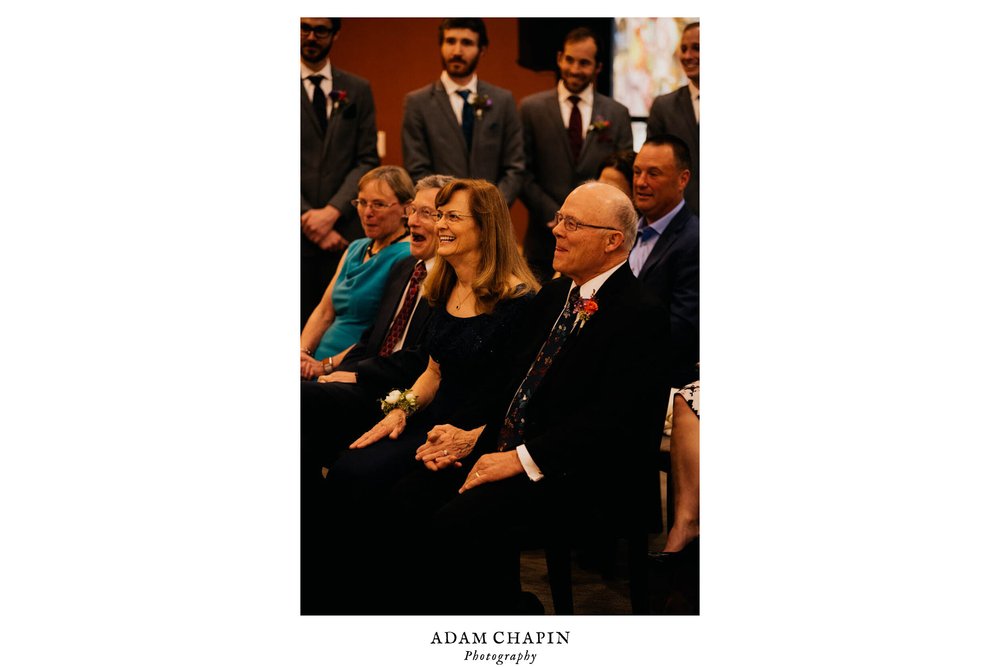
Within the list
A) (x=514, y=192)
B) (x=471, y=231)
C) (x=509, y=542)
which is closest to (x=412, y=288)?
(x=471, y=231)

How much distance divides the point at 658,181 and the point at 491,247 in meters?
0.83

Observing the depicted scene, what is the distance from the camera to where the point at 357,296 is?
14.3 feet

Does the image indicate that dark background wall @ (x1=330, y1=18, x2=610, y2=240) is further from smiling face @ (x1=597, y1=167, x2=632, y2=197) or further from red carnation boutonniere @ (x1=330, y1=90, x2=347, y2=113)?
smiling face @ (x1=597, y1=167, x2=632, y2=197)

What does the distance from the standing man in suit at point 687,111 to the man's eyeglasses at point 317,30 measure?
1.29 metres

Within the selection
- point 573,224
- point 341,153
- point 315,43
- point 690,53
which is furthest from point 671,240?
point 315,43

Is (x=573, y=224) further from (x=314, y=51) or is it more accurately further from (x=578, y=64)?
(x=578, y=64)

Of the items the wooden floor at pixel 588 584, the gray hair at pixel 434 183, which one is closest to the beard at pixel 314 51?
the gray hair at pixel 434 183

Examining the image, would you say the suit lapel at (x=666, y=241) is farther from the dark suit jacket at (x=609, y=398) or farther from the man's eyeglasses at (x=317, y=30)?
the man's eyeglasses at (x=317, y=30)

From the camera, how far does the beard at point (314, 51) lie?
3816mm

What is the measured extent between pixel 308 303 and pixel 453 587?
65.6 inches

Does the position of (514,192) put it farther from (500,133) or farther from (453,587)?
(453,587)

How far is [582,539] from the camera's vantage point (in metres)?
3.29

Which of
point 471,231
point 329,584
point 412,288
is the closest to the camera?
point 329,584

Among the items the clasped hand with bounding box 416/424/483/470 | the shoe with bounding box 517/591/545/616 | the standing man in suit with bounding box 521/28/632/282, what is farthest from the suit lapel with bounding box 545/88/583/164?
the shoe with bounding box 517/591/545/616
